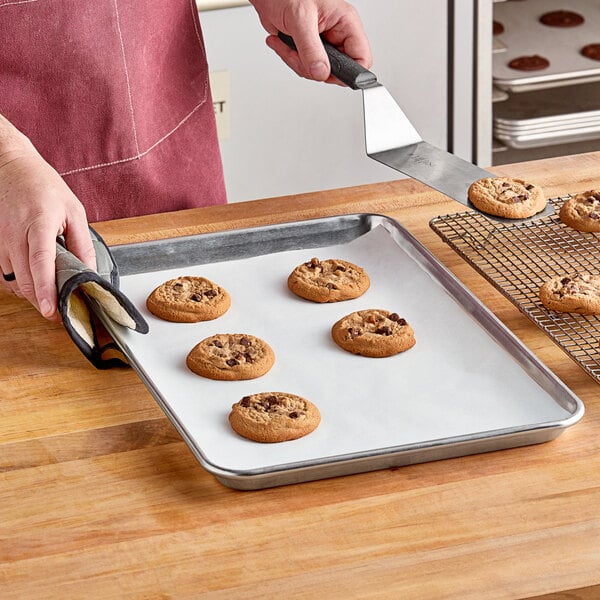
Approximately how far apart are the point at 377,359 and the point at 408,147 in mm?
351

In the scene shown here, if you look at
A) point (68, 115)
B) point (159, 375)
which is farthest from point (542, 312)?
point (68, 115)

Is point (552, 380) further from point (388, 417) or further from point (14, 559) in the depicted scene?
point (14, 559)

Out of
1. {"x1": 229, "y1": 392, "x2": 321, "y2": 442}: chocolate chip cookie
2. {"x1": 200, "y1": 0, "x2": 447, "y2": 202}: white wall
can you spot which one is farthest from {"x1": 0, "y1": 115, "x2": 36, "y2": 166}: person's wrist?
{"x1": 200, "y1": 0, "x2": 447, "y2": 202}: white wall

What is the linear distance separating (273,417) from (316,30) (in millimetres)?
660

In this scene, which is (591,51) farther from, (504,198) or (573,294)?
(573,294)

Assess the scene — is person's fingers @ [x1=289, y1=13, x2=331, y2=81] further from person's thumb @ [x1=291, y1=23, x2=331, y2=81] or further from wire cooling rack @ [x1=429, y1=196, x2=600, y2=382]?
wire cooling rack @ [x1=429, y1=196, x2=600, y2=382]

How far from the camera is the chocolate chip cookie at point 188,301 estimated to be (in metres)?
1.23

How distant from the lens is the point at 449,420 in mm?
1035

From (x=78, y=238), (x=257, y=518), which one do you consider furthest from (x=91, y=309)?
(x=257, y=518)

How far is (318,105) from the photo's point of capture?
2438 millimetres

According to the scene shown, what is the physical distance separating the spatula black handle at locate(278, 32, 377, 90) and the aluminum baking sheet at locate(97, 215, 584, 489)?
17cm

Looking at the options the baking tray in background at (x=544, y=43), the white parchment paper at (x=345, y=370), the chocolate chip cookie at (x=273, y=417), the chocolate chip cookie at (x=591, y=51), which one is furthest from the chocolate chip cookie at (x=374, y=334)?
the chocolate chip cookie at (x=591, y=51)

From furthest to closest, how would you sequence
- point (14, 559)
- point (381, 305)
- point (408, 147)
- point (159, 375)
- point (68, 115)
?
point (68, 115) < point (408, 147) < point (381, 305) < point (159, 375) < point (14, 559)

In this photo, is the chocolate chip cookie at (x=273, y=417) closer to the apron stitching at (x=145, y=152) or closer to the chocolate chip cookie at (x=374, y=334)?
the chocolate chip cookie at (x=374, y=334)
